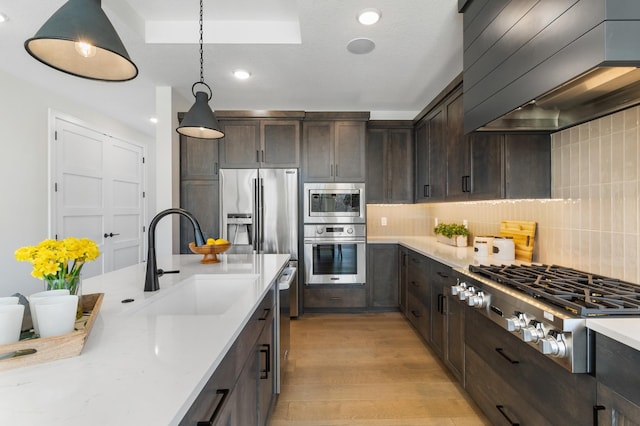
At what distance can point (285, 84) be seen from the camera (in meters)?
3.14

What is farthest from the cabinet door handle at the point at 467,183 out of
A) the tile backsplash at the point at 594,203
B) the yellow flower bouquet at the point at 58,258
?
the yellow flower bouquet at the point at 58,258

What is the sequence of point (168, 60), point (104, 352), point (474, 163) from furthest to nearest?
point (168, 60) → point (474, 163) → point (104, 352)

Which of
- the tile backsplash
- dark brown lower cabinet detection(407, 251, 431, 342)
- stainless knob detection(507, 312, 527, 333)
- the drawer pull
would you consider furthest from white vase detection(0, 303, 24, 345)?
dark brown lower cabinet detection(407, 251, 431, 342)

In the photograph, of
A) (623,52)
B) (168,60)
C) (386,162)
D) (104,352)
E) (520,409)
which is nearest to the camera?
(104,352)

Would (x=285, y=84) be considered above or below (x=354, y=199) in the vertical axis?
above

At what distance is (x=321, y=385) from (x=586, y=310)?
1.73 meters

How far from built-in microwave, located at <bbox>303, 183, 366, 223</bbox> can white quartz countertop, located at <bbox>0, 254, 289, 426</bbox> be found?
2514 millimetres

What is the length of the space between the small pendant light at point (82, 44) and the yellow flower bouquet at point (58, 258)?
65 centimetres

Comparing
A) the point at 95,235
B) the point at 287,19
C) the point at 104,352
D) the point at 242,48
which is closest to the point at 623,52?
the point at 104,352

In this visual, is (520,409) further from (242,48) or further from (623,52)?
(242,48)

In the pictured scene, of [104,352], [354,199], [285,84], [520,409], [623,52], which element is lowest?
[520,409]

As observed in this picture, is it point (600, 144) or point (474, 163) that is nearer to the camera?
point (600, 144)

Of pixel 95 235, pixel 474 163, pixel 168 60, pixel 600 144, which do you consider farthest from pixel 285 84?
pixel 95 235

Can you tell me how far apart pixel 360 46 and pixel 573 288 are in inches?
82.0
